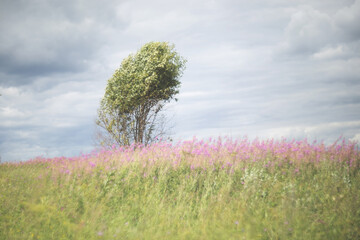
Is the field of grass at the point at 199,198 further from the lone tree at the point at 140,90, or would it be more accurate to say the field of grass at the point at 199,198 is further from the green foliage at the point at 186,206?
the lone tree at the point at 140,90

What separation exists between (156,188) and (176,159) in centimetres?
200

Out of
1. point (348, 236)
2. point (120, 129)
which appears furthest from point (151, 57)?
point (348, 236)

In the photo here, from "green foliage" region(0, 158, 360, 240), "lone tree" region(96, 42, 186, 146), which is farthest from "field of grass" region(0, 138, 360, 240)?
"lone tree" region(96, 42, 186, 146)

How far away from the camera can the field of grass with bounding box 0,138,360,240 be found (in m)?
4.83

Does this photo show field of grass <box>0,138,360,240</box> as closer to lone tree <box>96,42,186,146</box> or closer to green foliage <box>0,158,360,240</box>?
green foliage <box>0,158,360,240</box>

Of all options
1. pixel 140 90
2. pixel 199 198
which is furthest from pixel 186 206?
pixel 140 90

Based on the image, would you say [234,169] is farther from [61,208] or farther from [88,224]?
[61,208]

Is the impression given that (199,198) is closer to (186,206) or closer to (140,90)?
(186,206)

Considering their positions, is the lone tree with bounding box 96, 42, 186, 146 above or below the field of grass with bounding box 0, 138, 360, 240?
above

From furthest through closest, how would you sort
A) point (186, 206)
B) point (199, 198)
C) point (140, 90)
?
point (140, 90)
point (199, 198)
point (186, 206)

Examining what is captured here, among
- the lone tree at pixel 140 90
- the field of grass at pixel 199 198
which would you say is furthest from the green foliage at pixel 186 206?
the lone tree at pixel 140 90

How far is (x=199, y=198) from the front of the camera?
21.5ft

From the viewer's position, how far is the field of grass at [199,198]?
190 inches

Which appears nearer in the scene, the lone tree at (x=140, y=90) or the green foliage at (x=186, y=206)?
the green foliage at (x=186, y=206)
